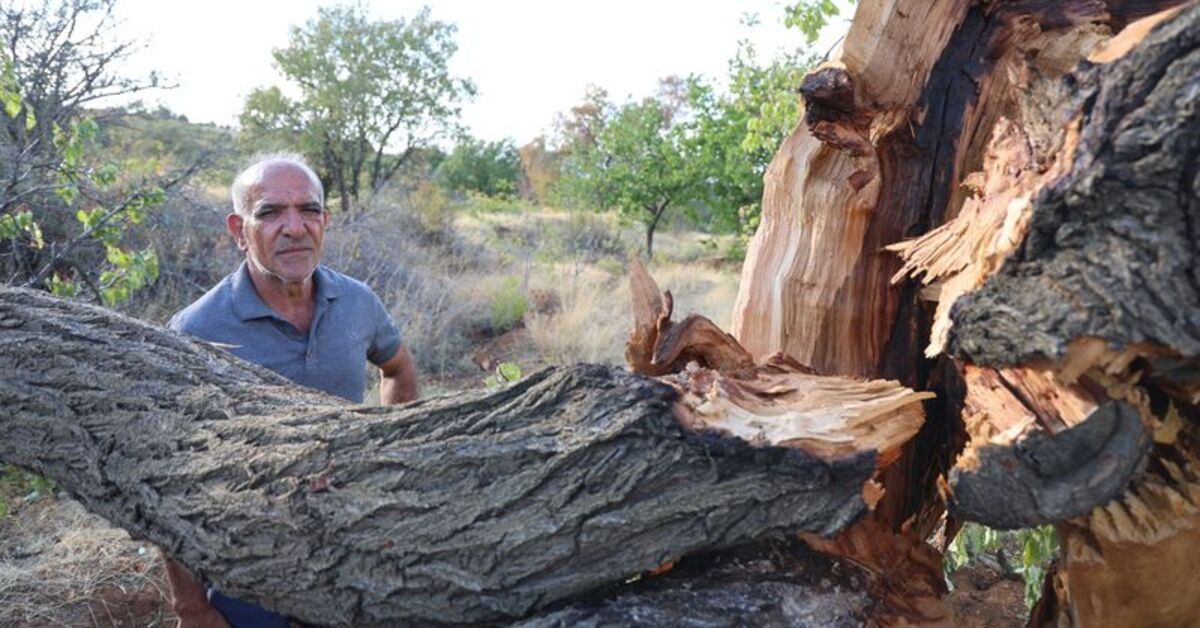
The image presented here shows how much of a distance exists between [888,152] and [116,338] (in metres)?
1.82

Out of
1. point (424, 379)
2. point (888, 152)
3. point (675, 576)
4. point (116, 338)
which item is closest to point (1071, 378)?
point (675, 576)

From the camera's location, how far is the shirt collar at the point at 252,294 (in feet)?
8.84

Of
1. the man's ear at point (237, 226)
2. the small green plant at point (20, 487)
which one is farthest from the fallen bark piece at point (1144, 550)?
the small green plant at point (20, 487)

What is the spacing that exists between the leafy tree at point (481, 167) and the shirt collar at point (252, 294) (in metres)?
21.8

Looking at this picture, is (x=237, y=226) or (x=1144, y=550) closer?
(x=1144, y=550)

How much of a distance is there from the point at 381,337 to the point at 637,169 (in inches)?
501

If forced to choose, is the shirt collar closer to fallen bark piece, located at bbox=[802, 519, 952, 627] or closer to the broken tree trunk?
the broken tree trunk

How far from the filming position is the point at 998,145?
136cm

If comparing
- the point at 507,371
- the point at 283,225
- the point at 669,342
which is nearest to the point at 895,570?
the point at 669,342

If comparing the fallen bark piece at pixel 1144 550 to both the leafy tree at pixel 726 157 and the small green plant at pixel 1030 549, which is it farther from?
the leafy tree at pixel 726 157

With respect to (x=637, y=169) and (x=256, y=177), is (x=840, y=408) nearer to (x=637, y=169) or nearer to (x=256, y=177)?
(x=256, y=177)

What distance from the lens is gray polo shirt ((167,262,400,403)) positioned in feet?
8.80

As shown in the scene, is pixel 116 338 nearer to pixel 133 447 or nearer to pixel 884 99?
pixel 133 447

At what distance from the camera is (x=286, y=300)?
9.30 ft
